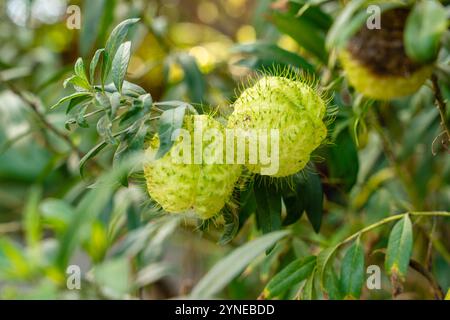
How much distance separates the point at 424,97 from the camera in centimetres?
139

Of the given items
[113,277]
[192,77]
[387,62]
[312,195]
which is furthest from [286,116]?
[113,277]

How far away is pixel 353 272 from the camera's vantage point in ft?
3.08

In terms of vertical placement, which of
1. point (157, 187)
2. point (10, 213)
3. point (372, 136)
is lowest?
point (157, 187)

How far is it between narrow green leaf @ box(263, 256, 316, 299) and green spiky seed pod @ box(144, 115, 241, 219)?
0.24 metres

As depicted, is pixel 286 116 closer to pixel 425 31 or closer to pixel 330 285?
pixel 425 31

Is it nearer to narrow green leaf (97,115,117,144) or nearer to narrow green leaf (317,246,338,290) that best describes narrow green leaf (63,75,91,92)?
narrow green leaf (97,115,117,144)

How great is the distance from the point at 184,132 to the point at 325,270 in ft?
1.08

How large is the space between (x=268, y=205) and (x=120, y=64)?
286 mm

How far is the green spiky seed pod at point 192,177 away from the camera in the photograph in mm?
749

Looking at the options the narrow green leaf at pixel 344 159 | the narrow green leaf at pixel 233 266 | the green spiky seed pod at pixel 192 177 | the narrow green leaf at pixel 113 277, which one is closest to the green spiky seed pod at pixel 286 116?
the green spiky seed pod at pixel 192 177

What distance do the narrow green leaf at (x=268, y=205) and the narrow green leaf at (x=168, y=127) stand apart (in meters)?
0.23

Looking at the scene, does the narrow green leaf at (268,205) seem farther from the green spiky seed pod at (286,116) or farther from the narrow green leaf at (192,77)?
the narrow green leaf at (192,77)
